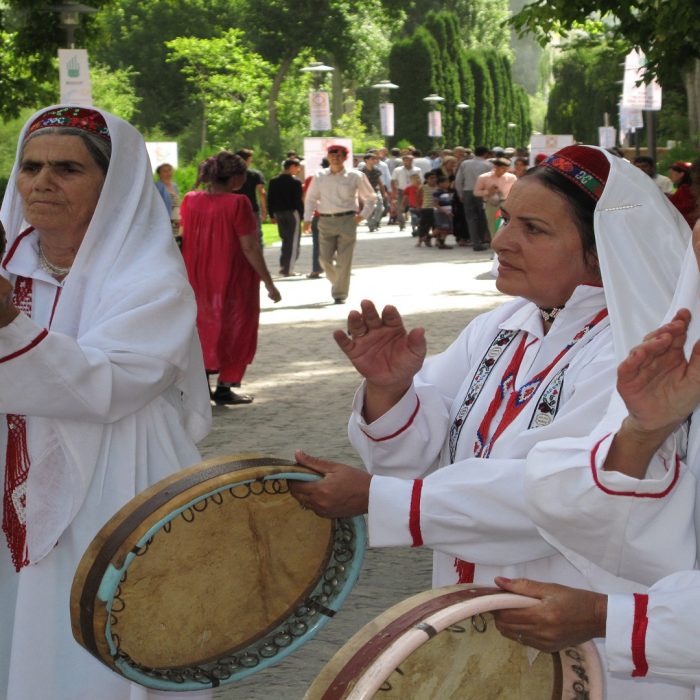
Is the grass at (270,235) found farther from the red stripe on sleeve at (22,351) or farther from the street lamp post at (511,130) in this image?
the street lamp post at (511,130)

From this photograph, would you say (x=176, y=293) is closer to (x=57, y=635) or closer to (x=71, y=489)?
(x=71, y=489)

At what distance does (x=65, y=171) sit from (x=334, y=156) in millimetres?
12548

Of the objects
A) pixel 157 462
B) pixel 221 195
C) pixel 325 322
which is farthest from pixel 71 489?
pixel 325 322

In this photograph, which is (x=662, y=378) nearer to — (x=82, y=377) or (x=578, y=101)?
(x=82, y=377)

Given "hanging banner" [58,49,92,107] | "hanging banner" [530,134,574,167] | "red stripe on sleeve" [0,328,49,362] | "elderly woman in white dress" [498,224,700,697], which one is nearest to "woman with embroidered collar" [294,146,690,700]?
"elderly woman in white dress" [498,224,700,697]

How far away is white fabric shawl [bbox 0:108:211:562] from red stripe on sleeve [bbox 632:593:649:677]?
1369mm

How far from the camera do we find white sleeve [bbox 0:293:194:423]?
2855 mm

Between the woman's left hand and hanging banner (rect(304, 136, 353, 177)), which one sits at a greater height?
hanging banner (rect(304, 136, 353, 177))

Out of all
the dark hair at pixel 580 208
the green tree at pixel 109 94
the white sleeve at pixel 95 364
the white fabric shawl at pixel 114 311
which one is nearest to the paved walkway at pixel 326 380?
the white fabric shawl at pixel 114 311

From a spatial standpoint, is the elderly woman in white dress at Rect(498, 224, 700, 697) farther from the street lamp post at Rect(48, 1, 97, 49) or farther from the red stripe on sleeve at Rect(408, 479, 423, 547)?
the street lamp post at Rect(48, 1, 97, 49)

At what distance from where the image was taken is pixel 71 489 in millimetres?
3088

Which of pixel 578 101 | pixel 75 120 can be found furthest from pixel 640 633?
pixel 578 101

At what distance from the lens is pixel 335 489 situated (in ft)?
9.07

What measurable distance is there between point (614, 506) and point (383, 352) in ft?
3.16
